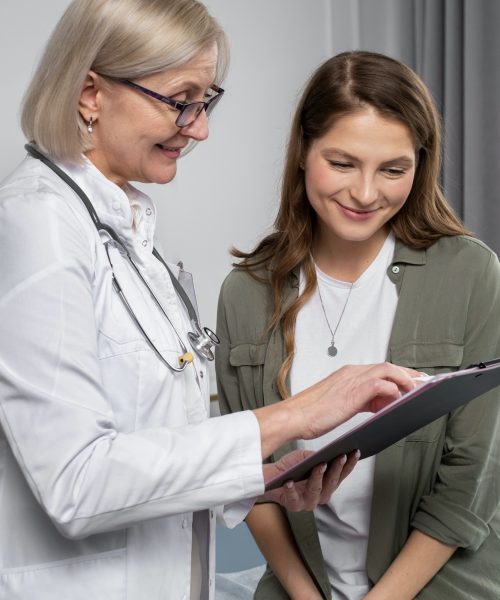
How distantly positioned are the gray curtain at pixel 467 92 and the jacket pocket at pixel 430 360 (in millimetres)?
1985

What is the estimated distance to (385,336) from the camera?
1.58 meters

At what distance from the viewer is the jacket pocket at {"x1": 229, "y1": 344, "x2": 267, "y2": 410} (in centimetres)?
165

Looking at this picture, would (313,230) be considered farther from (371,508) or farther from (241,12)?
(241,12)

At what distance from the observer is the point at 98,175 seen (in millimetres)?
1203

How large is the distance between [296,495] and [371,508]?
0.22m

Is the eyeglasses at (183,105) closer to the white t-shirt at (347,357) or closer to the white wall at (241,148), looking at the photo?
the white t-shirt at (347,357)

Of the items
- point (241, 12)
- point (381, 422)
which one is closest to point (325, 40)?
point (241, 12)

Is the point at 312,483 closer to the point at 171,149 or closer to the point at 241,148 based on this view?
the point at 171,149

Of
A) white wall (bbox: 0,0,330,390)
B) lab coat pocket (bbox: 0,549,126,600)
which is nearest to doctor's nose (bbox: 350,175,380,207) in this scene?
lab coat pocket (bbox: 0,549,126,600)

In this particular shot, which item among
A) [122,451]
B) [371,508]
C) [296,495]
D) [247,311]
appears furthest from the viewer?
[247,311]

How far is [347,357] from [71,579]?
0.69 metres

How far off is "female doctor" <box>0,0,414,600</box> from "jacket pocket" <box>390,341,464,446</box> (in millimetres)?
251

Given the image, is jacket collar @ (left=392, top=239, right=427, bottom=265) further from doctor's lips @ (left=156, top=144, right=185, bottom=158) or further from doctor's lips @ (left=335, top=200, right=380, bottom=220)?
doctor's lips @ (left=156, top=144, right=185, bottom=158)

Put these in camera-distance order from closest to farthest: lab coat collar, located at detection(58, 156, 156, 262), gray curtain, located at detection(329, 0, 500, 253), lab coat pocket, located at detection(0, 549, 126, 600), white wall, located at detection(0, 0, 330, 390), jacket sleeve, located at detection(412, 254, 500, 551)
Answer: lab coat pocket, located at detection(0, 549, 126, 600) → lab coat collar, located at detection(58, 156, 156, 262) → jacket sleeve, located at detection(412, 254, 500, 551) → gray curtain, located at detection(329, 0, 500, 253) → white wall, located at detection(0, 0, 330, 390)
